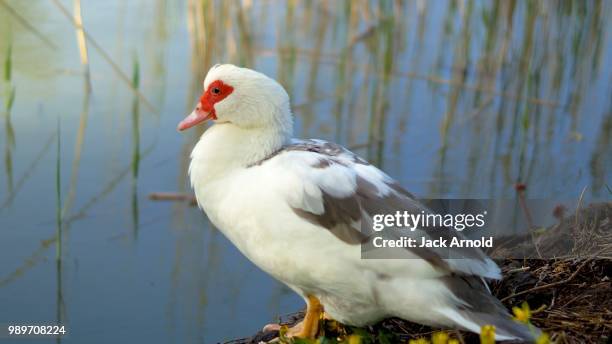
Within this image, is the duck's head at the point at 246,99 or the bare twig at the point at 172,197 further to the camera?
the bare twig at the point at 172,197

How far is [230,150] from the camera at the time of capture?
384 centimetres

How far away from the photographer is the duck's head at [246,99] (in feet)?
13.1

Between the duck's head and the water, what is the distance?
4.44 ft

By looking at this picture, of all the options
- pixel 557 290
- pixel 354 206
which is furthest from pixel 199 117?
pixel 557 290

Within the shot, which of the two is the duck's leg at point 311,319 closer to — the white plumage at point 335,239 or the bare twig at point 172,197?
the white plumage at point 335,239

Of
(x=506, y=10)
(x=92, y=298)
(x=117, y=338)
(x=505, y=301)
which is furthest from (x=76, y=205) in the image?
(x=506, y=10)

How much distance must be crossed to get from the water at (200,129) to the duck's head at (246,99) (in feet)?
4.44

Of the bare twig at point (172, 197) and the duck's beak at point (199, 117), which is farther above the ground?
the duck's beak at point (199, 117)

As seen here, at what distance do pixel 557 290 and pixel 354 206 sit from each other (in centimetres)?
108

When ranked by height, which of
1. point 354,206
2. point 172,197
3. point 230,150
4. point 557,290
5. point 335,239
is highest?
point 230,150

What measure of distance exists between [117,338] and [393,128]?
326 cm

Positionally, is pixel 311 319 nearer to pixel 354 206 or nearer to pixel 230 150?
pixel 354 206

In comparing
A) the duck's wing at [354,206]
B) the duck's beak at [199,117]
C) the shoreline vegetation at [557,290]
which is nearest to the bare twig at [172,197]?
the shoreline vegetation at [557,290]

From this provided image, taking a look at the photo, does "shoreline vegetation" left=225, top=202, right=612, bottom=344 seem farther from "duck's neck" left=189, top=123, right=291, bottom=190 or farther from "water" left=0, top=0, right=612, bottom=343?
"water" left=0, top=0, right=612, bottom=343
